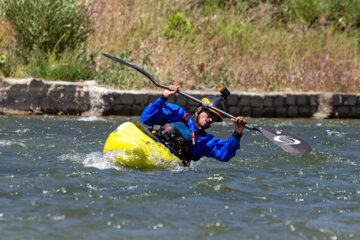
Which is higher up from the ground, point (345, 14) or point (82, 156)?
point (345, 14)

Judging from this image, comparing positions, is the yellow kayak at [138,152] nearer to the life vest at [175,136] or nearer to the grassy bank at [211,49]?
the life vest at [175,136]

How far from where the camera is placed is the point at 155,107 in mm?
6988

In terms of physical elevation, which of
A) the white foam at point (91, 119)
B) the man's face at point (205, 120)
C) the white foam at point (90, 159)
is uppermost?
the man's face at point (205, 120)

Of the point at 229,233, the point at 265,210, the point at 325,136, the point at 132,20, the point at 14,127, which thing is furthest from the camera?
the point at 132,20

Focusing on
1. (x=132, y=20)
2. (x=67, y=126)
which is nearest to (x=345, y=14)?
(x=132, y=20)

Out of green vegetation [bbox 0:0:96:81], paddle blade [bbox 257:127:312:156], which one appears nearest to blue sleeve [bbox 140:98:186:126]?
paddle blade [bbox 257:127:312:156]

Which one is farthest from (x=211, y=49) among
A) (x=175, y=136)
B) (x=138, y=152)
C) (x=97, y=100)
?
(x=138, y=152)

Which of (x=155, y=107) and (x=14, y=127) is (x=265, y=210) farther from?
(x=14, y=127)

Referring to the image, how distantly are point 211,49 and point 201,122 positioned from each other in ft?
22.1

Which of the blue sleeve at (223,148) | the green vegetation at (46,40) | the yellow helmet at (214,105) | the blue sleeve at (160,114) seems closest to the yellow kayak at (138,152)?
the blue sleeve at (160,114)

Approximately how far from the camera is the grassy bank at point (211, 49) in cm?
1251

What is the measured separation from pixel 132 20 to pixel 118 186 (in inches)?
342

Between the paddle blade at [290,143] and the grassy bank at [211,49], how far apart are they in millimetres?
5052

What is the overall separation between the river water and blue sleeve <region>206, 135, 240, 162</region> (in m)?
0.17
